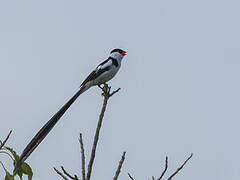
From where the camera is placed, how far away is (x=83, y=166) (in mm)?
2674

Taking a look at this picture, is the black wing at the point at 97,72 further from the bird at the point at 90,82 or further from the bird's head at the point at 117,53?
the bird's head at the point at 117,53

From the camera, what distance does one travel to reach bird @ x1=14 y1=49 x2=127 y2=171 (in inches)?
125

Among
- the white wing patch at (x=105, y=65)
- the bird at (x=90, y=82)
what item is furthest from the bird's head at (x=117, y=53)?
the white wing patch at (x=105, y=65)

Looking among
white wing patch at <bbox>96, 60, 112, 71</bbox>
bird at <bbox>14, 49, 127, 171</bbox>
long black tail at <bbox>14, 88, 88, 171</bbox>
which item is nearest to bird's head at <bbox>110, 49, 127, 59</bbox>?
bird at <bbox>14, 49, 127, 171</bbox>

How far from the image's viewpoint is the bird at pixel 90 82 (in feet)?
10.4

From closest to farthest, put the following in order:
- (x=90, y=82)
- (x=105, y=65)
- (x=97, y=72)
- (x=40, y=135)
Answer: (x=40, y=135)
(x=90, y=82)
(x=97, y=72)
(x=105, y=65)

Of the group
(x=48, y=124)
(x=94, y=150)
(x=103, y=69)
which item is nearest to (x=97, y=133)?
(x=94, y=150)

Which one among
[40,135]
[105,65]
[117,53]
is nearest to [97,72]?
[105,65]

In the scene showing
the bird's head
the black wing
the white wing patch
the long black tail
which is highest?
the bird's head

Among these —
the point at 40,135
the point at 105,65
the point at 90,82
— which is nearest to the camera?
the point at 40,135

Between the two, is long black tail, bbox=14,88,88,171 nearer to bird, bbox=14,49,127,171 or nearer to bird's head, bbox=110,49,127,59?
bird, bbox=14,49,127,171

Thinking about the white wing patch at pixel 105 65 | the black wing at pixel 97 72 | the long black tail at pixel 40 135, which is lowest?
the long black tail at pixel 40 135

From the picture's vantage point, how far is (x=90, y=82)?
723 centimetres

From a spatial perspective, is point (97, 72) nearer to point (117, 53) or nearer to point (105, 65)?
point (105, 65)
